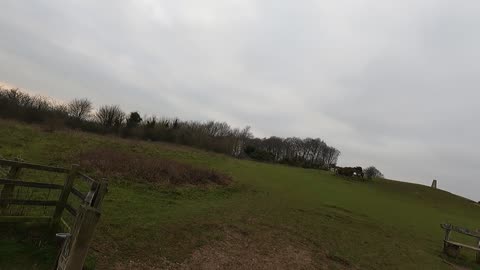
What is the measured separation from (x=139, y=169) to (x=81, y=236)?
1586 centimetres

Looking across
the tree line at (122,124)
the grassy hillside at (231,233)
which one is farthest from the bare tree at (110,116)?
the grassy hillside at (231,233)

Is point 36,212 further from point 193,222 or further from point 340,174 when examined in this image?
point 340,174

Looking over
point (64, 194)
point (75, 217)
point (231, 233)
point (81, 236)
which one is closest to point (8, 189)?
point (64, 194)

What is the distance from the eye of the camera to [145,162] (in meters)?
21.7

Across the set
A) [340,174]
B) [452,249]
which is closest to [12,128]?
[452,249]

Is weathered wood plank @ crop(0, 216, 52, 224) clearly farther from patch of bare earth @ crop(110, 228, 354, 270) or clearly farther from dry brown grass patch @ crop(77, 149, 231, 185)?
dry brown grass patch @ crop(77, 149, 231, 185)

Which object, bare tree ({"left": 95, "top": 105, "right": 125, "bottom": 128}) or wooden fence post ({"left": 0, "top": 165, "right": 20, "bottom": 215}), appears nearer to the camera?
wooden fence post ({"left": 0, "top": 165, "right": 20, "bottom": 215})

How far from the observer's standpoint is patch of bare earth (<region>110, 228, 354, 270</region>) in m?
8.45

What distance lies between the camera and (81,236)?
4594mm

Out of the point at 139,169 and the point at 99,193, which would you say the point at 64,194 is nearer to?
the point at 99,193

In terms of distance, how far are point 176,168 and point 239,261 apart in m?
14.2

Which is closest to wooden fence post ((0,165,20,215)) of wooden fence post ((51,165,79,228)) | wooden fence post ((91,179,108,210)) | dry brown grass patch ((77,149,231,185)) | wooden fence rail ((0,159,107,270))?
wooden fence rail ((0,159,107,270))

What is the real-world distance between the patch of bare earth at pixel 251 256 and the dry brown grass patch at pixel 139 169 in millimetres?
8703

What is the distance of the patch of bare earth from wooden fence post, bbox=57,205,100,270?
284 centimetres
